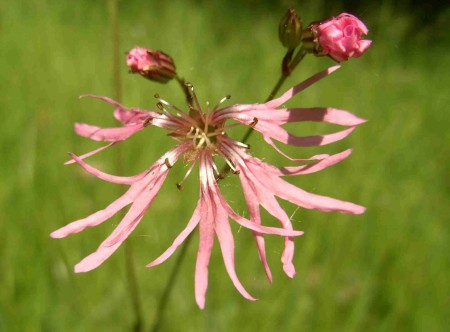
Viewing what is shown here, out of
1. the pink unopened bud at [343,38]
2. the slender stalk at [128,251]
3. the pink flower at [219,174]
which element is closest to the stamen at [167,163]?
the pink flower at [219,174]

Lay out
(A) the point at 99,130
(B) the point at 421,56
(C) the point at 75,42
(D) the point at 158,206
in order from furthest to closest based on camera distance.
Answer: (B) the point at 421,56
(C) the point at 75,42
(D) the point at 158,206
(A) the point at 99,130

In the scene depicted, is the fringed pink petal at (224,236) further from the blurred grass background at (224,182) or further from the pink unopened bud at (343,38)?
the blurred grass background at (224,182)

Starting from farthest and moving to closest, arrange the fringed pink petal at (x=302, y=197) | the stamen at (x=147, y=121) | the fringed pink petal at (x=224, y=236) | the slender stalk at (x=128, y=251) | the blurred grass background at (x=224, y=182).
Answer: the blurred grass background at (x=224, y=182) → the slender stalk at (x=128, y=251) → the stamen at (x=147, y=121) → the fringed pink petal at (x=224, y=236) → the fringed pink petal at (x=302, y=197)

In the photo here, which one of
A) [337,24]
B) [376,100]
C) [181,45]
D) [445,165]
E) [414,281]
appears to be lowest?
[414,281]

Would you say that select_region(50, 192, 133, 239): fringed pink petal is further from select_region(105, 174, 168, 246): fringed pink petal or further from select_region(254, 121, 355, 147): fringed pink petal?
select_region(254, 121, 355, 147): fringed pink petal

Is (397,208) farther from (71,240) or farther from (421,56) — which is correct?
(421,56)

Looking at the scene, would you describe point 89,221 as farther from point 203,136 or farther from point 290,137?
point 290,137

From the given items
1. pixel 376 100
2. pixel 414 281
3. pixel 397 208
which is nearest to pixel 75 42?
pixel 376 100
